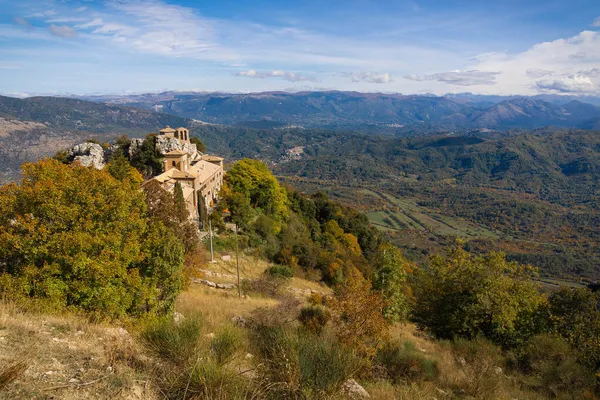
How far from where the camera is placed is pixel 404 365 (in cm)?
1044

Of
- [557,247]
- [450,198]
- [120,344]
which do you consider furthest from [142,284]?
[450,198]

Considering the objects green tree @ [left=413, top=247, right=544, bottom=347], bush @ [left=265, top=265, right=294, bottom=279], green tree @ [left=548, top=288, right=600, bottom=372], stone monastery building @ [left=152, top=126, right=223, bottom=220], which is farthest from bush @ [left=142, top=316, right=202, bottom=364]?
stone monastery building @ [left=152, top=126, right=223, bottom=220]

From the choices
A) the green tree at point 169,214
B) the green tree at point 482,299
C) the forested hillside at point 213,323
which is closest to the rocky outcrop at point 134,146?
the forested hillside at point 213,323

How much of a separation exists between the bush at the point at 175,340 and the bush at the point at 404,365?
5.85 metres

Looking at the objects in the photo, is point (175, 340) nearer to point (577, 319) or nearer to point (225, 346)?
point (225, 346)

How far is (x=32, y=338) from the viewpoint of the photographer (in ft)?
20.1

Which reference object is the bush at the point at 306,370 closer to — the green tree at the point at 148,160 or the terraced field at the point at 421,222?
the green tree at the point at 148,160

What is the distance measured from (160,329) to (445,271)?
15.1 m

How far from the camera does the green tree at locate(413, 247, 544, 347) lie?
15977 mm

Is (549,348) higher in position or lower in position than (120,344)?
lower

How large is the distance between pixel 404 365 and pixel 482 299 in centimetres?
749

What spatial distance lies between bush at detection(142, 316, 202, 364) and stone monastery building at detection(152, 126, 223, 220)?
22.6 metres

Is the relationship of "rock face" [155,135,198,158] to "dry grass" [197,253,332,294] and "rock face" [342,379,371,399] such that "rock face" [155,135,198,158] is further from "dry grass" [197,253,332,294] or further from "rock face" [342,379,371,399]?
"rock face" [342,379,371,399]

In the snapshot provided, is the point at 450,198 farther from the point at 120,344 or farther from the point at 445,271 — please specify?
the point at 120,344
